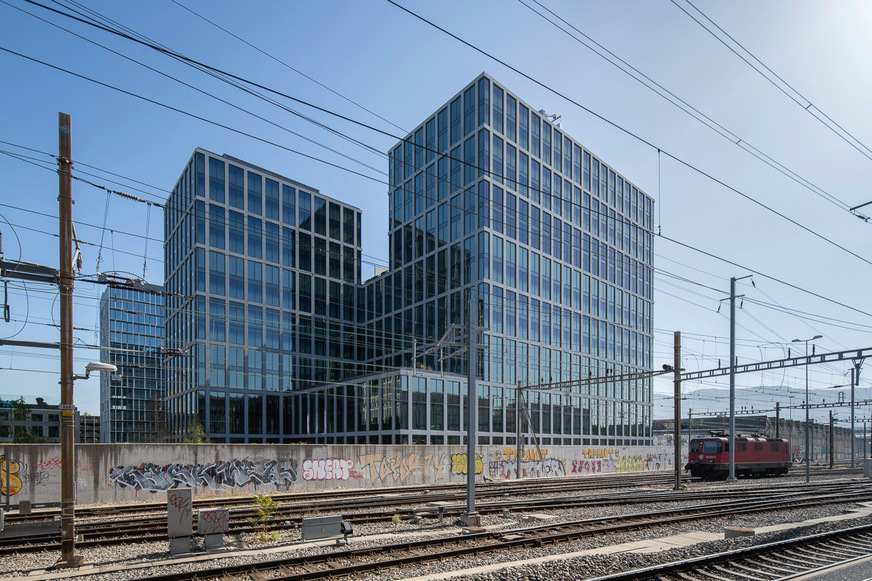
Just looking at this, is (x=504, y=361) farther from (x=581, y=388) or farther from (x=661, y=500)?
(x=661, y=500)

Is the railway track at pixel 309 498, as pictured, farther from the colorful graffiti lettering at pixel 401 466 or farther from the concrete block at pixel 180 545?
the concrete block at pixel 180 545

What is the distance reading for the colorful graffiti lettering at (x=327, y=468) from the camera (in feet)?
95.9

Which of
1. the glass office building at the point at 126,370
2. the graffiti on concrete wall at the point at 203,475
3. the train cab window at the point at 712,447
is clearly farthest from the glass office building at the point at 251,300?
the train cab window at the point at 712,447

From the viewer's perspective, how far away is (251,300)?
64125mm

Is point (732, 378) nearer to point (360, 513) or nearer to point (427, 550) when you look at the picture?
point (360, 513)

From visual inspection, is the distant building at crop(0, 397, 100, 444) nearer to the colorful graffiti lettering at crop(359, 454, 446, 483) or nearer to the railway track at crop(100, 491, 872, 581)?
the colorful graffiti lettering at crop(359, 454, 446, 483)

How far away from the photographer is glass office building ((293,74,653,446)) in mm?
56719

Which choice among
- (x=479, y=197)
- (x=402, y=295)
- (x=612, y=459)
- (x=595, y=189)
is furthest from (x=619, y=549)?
(x=595, y=189)

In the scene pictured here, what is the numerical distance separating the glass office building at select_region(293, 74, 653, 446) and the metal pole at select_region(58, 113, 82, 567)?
127 ft

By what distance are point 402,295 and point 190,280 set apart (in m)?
23.3

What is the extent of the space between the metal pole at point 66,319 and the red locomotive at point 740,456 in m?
42.9

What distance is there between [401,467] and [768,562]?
23398mm

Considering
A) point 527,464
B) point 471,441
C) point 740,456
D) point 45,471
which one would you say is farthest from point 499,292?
point 45,471

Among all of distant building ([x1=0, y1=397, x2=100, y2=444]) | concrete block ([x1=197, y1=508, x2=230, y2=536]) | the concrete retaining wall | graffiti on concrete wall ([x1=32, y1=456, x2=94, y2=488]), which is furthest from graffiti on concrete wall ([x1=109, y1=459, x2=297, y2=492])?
distant building ([x1=0, y1=397, x2=100, y2=444])
